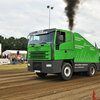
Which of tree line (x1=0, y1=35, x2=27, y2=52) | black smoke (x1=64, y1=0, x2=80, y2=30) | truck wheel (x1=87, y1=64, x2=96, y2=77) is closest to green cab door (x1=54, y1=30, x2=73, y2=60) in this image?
truck wheel (x1=87, y1=64, x2=96, y2=77)

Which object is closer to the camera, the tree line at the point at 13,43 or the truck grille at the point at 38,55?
the truck grille at the point at 38,55

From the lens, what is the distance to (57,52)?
28.0ft

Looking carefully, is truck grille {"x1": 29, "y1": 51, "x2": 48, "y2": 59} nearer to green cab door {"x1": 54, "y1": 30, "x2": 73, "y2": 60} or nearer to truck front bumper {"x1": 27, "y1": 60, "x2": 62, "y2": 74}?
truck front bumper {"x1": 27, "y1": 60, "x2": 62, "y2": 74}

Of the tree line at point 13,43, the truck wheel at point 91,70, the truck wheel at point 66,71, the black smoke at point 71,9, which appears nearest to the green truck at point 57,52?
the truck wheel at point 66,71

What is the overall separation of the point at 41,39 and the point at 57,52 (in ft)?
4.08

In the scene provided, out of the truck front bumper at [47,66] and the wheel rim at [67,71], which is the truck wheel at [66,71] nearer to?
the wheel rim at [67,71]

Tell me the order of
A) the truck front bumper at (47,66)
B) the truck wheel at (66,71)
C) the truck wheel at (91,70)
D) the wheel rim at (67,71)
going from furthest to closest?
the truck wheel at (91,70) → the wheel rim at (67,71) → the truck wheel at (66,71) → the truck front bumper at (47,66)

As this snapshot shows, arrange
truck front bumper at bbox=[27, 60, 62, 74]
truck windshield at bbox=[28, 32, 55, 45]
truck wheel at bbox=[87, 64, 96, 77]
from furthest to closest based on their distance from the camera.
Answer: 1. truck wheel at bbox=[87, 64, 96, 77]
2. truck windshield at bbox=[28, 32, 55, 45]
3. truck front bumper at bbox=[27, 60, 62, 74]

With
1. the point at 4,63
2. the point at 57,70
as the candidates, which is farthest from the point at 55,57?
the point at 4,63

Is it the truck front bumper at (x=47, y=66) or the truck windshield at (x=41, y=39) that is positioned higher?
the truck windshield at (x=41, y=39)

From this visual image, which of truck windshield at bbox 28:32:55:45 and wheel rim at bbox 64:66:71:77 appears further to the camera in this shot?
wheel rim at bbox 64:66:71:77

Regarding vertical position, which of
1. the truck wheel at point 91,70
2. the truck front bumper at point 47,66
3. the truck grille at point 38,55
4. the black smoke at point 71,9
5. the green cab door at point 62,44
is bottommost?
the truck wheel at point 91,70

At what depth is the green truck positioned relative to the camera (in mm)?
8469

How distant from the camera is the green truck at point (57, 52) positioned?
847 centimetres
